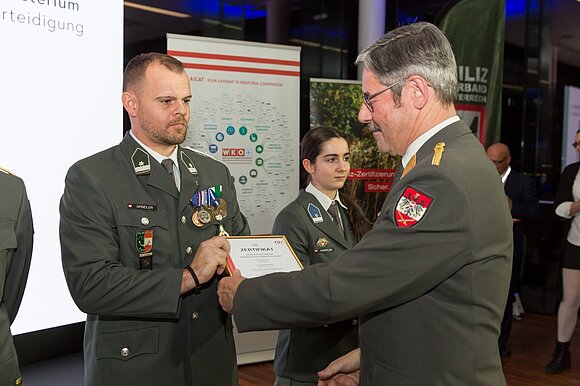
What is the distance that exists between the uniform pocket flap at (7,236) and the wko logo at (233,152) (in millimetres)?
2879

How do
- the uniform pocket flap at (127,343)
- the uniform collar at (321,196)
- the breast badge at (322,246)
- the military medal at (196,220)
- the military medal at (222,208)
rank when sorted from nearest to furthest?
1. the uniform pocket flap at (127,343)
2. the military medal at (196,220)
3. the military medal at (222,208)
4. the breast badge at (322,246)
5. the uniform collar at (321,196)

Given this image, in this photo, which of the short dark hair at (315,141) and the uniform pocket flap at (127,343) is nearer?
the uniform pocket flap at (127,343)

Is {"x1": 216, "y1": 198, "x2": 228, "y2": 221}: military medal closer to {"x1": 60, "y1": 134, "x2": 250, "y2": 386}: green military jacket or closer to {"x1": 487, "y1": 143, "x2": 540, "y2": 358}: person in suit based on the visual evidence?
{"x1": 60, "y1": 134, "x2": 250, "y2": 386}: green military jacket

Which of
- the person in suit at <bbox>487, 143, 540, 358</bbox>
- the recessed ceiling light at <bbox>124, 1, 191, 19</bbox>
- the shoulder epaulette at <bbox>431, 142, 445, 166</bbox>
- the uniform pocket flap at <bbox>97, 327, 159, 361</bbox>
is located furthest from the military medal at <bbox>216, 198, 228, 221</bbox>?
the person in suit at <bbox>487, 143, 540, 358</bbox>

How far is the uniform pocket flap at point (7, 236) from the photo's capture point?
1.98m

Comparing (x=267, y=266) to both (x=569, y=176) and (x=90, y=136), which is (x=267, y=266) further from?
(x=569, y=176)

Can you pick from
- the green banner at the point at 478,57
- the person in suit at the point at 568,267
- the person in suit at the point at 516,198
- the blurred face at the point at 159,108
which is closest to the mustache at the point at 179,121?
the blurred face at the point at 159,108

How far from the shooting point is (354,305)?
5.30 feet

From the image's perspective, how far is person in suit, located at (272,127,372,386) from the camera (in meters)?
2.83

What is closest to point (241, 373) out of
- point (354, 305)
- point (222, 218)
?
point (222, 218)

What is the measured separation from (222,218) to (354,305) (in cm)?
86

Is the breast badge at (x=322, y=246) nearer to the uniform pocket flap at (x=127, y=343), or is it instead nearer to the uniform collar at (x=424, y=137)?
the uniform pocket flap at (x=127, y=343)

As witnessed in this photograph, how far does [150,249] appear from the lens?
2.15 metres

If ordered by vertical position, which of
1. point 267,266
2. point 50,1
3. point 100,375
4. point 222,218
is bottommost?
point 100,375
